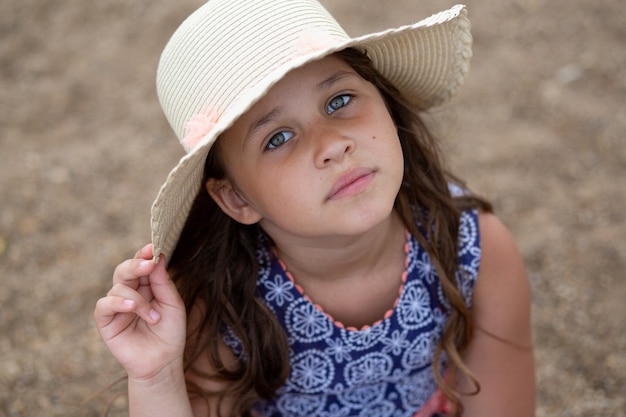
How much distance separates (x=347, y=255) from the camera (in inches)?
75.0

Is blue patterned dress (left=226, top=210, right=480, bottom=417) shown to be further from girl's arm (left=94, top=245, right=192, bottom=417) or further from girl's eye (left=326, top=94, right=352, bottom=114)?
girl's eye (left=326, top=94, right=352, bottom=114)

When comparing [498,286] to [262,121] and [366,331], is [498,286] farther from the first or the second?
[262,121]

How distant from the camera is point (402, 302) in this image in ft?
6.51

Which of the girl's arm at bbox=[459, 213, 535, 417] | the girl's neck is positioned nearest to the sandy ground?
the girl's arm at bbox=[459, 213, 535, 417]

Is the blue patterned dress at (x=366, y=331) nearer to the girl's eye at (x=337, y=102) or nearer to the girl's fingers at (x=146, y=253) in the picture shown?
the girl's fingers at (x=146, y=253)

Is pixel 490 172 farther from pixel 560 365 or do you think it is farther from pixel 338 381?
pixel 338 381

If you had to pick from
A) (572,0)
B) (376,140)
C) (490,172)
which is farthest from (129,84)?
(376,140)

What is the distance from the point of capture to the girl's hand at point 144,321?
168cm

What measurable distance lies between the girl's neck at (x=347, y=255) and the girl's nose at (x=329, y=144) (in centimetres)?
31

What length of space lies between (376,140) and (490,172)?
176 centimetres

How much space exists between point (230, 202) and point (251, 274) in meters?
0.24

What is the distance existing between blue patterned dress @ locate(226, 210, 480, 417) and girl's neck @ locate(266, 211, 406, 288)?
4cm

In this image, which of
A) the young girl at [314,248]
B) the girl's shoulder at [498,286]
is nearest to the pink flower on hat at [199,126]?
the young girl at [314,248]

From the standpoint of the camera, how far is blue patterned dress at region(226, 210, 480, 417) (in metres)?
1.98
